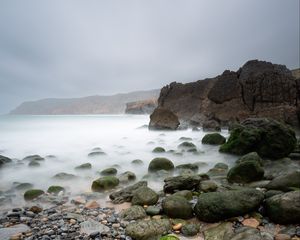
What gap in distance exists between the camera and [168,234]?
4.07 metres

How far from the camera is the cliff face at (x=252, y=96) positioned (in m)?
19.0

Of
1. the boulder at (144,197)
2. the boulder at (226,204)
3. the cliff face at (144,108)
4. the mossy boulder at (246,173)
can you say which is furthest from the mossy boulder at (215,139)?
the cliff face at (144,108)

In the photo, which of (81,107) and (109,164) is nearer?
(109,164)

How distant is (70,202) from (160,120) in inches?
647

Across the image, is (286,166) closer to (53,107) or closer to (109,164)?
(109,164)

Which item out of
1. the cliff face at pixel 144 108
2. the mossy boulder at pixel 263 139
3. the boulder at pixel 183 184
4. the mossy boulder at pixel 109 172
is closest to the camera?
the boulder at pixel 183 184

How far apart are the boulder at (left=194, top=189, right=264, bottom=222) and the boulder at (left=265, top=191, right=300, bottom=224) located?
277mm

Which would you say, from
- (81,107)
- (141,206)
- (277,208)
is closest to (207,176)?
(141,206)

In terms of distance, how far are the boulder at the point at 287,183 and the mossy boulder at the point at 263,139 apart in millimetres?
4211

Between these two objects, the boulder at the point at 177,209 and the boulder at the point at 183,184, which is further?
the boulder at the point at 183,184

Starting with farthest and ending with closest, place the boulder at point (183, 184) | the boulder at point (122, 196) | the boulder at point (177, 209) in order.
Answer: the boulder at point (183, 184) < the boulder at point (122, 196) < the boulder at point (177, 209)

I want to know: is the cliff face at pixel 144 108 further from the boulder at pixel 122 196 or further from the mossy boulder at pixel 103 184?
the boulder at pixel 122 196

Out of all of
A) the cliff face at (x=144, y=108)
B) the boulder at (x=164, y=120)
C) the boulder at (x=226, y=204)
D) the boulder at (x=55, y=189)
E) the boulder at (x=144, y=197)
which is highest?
the cliff face at (x=144, y=108)

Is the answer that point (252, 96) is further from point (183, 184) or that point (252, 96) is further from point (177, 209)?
point (177, 209)
